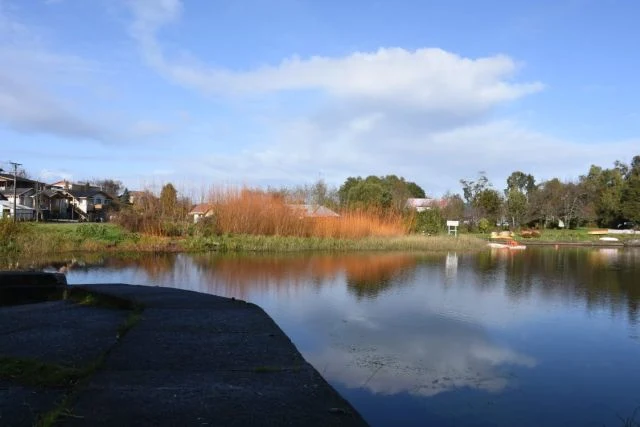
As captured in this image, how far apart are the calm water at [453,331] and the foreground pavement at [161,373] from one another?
1079 mm

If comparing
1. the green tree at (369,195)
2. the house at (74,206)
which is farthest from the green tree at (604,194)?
the house at (74,206)

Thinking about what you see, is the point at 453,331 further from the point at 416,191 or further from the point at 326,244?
the point at 416,191

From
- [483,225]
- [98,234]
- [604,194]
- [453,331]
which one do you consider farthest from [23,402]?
[604,194]

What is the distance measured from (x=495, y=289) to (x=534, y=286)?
131cm

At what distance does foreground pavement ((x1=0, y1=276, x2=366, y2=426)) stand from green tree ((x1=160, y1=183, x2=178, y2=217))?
60.6 feet

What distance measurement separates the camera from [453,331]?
8344 mm

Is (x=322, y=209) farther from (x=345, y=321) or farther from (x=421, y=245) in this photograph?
(x=345, y=321)

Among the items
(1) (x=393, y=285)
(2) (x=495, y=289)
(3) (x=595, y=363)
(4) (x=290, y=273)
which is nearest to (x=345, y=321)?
(3) (x=595, y=363)

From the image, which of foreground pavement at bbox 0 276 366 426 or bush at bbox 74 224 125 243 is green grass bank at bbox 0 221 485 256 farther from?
foreground pavement at bbox 0 276 366 426

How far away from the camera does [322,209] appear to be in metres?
32.8

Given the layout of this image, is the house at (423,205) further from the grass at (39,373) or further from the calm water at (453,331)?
the grass at (39,373)

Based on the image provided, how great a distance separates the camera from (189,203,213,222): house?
2558 cm

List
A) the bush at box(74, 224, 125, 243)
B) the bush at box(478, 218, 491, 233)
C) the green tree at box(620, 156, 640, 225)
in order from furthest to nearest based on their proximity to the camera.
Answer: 1. the green tree at box(620, 156, 640, 225)
2. the bush at box(478, 218, 491, 233)
3. the bush at box(74, 224, 125, 243)

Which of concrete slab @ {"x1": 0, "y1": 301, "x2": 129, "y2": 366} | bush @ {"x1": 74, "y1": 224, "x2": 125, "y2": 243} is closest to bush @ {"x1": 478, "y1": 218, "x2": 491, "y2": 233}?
bush @ {"x1": 74, "y1": 224, "x2": 125, "y2": 243}
